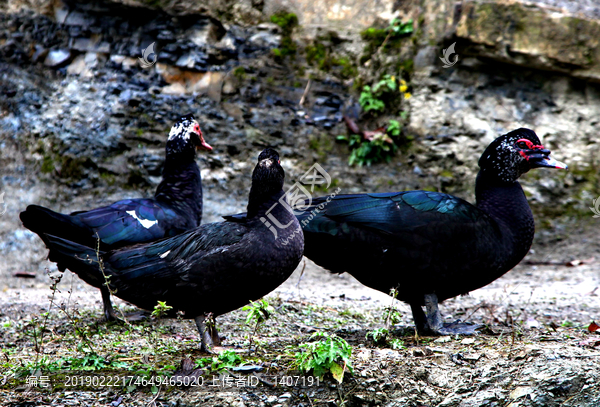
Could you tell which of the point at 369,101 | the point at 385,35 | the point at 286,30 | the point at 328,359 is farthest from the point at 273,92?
the point at 328,359

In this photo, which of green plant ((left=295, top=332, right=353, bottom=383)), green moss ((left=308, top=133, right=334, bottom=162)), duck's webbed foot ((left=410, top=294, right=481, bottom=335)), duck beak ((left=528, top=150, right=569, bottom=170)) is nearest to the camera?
green plant ((left=295, top=332, right=353, bottom=383))

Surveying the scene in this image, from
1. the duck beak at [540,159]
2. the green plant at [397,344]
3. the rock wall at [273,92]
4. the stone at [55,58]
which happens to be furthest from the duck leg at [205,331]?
the stone at [55,58]

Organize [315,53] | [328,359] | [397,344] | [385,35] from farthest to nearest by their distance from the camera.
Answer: [315,53] → [385,35] → [397,344] → [328,359]

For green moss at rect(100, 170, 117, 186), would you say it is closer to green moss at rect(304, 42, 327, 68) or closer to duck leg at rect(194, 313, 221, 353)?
green moss at rect(304, 42, 327, 68)

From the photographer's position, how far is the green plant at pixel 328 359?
3.31 metres

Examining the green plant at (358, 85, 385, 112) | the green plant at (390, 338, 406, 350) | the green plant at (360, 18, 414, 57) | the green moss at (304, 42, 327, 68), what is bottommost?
the green plant at (390, 338, 406, 350)

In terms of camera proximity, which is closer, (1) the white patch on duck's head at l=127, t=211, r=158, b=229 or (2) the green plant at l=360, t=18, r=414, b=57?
(1) the white patch on duck's head at l=127, t=211, r=158, b=229

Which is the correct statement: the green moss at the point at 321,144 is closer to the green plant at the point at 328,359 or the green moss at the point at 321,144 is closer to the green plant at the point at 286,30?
the green plant at the point at 286,30

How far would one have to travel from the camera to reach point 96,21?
902 centimetres

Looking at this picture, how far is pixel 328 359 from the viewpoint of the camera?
334cm

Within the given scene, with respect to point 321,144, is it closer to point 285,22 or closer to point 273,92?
point 273,92

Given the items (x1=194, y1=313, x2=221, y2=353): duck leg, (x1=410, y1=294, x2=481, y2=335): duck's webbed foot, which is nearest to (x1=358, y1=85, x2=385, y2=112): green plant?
(x1=410, y1=294, x2=481, y2=335): duck's webbed foot

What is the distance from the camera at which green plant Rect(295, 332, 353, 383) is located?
10.9 ft

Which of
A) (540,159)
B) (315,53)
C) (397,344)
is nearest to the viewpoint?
(397,344)
